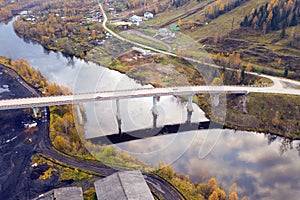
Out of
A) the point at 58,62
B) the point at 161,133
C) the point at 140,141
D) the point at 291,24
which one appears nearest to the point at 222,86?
the point at 161,133

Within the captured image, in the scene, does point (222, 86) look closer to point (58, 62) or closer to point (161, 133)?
point (161, 133)

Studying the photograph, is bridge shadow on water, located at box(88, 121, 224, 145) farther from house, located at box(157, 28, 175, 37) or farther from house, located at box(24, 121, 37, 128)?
house, located at box(157, 28, 175, 37)

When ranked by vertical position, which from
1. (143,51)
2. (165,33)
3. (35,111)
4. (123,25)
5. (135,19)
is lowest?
(35,111)

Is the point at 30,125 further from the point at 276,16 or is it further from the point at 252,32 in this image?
the point at 276,16

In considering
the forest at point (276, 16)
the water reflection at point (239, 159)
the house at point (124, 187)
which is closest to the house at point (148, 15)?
the forest at point (276, 16)

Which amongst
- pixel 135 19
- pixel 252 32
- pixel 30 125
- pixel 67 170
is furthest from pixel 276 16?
pixel 67 170

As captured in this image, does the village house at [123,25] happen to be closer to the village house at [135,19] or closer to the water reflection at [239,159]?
the village house at [135,19]
